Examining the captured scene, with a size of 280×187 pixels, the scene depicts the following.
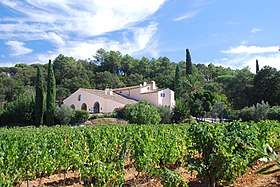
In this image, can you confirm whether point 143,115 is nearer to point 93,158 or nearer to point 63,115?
point 63,115

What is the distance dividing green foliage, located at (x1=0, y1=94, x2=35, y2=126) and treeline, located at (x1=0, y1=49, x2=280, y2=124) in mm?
9964

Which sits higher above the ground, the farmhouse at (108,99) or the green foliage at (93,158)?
the farmhouse at (108,99)

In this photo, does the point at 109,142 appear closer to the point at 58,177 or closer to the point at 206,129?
the point at 58,177

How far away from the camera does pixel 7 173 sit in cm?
715

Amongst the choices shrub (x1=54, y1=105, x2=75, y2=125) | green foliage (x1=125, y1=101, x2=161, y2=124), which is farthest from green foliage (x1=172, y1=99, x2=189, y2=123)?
shrub (x1=54, y1=105, x2=75, y2=125)

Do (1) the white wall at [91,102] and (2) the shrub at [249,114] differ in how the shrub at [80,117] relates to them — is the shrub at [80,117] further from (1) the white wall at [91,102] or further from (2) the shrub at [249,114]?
(2) the shrub at [249,114]

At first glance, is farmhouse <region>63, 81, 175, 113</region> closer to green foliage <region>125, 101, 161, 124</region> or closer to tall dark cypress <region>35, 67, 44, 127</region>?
green foliage <region>125, 101, 161, 124</region>

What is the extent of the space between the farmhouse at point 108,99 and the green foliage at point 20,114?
10.3m

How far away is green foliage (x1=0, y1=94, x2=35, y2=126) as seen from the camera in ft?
125

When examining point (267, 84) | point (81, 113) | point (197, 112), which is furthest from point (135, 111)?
point (267, 84)

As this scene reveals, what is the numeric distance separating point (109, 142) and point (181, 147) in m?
2.76

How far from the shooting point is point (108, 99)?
151 ft

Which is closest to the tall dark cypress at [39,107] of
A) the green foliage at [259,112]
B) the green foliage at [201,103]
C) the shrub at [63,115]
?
the shrub at [63,115]

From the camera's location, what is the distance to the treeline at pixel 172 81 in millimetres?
41888
